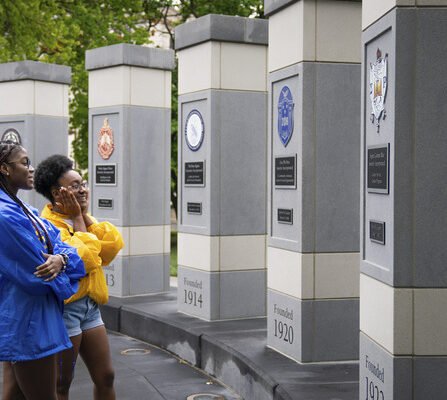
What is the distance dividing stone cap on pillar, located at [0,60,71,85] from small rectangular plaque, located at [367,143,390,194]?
9.53 meters

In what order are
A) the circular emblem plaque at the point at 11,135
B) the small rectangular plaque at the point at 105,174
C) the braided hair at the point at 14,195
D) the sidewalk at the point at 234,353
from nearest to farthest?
the braided hair at the point at 14,195 → the sidewalk at the point at 234,353 → the small rectangular plaque at the point at 105,174 → the circular emblem plaque at the point at 11,135

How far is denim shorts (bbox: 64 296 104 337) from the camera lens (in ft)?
→ 16.3

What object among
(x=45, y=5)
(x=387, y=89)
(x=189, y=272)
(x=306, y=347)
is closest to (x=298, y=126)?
(x=306, y=347)

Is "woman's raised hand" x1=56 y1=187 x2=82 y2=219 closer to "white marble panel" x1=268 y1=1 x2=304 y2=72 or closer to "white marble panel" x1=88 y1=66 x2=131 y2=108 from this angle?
"white marble panel" x1=268 y1=1 x2=304 y2=72

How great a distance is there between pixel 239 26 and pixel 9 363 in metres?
6.05

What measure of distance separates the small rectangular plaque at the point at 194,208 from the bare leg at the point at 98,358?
15.3 ft

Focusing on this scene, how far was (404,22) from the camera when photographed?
4805 mm

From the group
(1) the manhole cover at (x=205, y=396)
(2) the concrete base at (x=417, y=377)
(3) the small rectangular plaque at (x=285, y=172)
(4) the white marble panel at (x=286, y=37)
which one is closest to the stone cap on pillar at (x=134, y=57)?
(4) the white marble panel at (x=286, y=37)

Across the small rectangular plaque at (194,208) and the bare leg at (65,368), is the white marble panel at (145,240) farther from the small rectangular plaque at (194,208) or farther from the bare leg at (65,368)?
the bare leg at (65,368)

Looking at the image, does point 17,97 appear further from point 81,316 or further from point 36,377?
point 36,377

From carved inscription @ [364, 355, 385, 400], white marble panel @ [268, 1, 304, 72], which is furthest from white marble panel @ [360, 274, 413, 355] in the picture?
white marble panel @ [268, 1, 304, 72]

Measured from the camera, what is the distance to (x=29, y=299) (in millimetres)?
4148

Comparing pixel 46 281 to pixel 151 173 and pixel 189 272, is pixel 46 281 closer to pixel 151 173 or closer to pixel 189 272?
pixel 189 272

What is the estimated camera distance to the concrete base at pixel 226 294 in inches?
375
